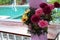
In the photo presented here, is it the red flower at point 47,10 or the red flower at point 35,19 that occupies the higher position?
the red flower at point 47,10

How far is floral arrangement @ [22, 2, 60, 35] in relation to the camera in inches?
76.4

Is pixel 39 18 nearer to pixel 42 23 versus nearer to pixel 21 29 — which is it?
pixel 42 23

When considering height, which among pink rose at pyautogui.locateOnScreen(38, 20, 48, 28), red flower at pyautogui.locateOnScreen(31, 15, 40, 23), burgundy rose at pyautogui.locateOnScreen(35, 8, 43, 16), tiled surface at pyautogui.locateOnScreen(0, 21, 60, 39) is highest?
burgundy rose at pyautogui.locateOnScreen(35, 8, 43, 16)

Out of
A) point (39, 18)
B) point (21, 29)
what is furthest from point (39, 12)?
point (21, 29)

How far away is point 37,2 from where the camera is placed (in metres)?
2.16

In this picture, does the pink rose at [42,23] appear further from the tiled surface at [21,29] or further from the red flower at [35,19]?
the tiled surface at [21,29]

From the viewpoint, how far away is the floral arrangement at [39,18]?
1.94 m

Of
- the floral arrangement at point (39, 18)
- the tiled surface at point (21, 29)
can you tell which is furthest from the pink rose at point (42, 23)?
the tiled surface at point (21, 29)

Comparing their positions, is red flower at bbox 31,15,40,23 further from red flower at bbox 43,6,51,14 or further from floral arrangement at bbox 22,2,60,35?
red flower at bbox 43,6,51,14

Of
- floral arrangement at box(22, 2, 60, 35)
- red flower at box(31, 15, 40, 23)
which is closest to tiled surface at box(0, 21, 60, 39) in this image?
floral arrangement at box(22, 2, 60, 35)

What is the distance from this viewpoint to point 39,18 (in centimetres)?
196

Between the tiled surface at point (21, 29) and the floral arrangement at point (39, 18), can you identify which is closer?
the floral arrangement at point (39, 18)

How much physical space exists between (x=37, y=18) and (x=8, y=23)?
1.86 meters

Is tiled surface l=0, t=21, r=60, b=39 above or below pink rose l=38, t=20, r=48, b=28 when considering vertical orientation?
below
